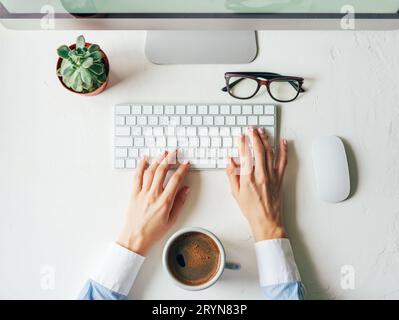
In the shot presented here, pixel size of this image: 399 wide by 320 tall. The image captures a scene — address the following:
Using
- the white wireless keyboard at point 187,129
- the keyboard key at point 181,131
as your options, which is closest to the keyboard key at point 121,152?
the white wireless keyboard at point 187,129

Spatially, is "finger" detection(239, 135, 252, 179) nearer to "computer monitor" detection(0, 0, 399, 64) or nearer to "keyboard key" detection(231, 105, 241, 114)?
"keyboard key" detection(231, 105, 241, 114)

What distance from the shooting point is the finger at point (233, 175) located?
0.78 meters

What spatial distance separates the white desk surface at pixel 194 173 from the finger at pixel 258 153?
55 millimetres

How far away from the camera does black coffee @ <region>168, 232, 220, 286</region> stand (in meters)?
0.73

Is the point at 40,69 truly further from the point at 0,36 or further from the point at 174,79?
the point at 174,79

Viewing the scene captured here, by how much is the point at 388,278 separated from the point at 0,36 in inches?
33.2

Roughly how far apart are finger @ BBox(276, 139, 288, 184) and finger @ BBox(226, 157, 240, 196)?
8 cm

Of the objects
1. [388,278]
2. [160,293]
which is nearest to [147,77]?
[160,293]

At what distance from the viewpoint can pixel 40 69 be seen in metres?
0.81

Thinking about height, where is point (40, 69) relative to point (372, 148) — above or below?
above

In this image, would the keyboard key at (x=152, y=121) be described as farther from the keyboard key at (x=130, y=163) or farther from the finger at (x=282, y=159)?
the finger at (x=282, y=159)

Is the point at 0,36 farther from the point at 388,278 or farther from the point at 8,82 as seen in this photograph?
the point at 388,278

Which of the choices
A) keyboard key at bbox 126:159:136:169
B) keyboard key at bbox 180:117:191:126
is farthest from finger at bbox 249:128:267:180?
keyboard key at bbox 126:159:136:169
